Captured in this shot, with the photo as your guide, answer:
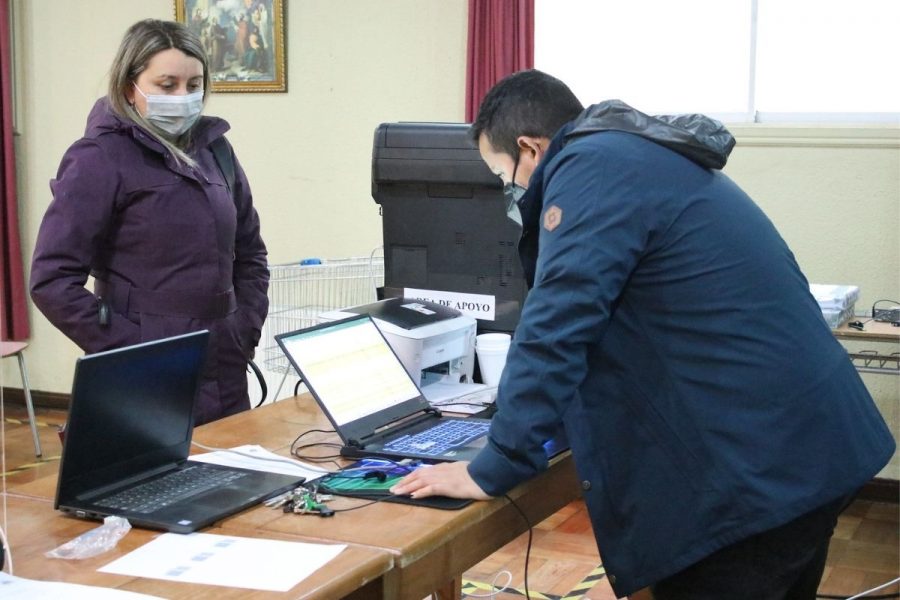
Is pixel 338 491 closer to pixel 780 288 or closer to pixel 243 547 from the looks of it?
pixel 243 547

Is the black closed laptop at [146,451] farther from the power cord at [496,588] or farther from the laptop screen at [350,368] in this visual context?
the power cord at [496,588]

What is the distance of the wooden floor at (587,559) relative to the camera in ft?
10.9

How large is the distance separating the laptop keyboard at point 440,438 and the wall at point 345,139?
2385 millimetres

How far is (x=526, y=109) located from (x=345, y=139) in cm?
320

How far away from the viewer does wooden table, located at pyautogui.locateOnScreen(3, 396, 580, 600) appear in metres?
1.42

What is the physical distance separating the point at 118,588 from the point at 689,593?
2.75 ft

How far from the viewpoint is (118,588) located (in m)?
1.38

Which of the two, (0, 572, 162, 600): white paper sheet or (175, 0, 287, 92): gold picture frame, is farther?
(175, 0, 287, 92): gold picture frame

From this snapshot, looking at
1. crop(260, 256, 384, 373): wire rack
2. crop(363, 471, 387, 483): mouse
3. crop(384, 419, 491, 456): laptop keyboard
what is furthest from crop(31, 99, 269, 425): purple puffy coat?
crop(260, 256, 384, 373): wire rack

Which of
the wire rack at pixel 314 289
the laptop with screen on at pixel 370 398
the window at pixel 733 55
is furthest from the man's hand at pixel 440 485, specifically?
the window at pixel 733 55

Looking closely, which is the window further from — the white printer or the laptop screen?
the laptop screen

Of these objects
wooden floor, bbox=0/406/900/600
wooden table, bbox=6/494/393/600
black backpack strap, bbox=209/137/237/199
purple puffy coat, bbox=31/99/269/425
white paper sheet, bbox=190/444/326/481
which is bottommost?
wooden floor, bbox=0/406/900/600

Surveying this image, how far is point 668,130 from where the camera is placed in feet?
5.48

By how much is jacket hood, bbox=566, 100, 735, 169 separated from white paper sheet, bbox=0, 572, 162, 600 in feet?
2.99
